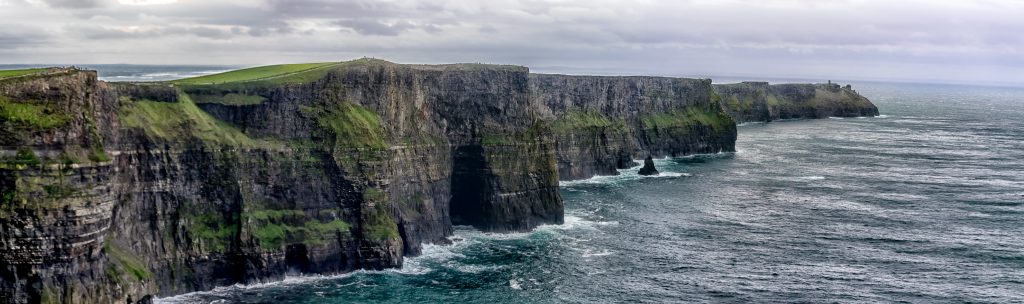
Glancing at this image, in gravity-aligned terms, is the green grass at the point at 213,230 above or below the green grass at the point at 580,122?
below

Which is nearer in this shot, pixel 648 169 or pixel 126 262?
pixel 126 262

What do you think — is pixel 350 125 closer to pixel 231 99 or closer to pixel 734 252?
pixel 231 99

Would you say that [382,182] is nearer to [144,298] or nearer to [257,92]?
[257,92]

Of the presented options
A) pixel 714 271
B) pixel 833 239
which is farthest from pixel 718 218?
pixel 714 271

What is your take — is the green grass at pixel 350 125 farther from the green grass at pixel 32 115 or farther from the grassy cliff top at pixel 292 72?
the green grass at pixel 32 115

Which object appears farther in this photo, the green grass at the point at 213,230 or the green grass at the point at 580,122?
the green grass at the point at 580,122

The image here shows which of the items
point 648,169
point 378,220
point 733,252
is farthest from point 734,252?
point 648,169

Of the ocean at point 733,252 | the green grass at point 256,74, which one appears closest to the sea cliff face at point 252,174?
the ocean at point 733,252
